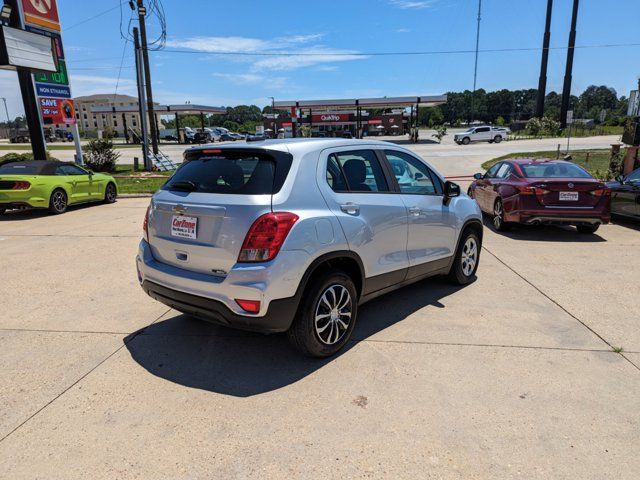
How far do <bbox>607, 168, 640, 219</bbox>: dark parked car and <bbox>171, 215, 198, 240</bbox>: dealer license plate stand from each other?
8656 mm

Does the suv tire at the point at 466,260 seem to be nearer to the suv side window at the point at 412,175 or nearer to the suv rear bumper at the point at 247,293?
the suv side window at the point at 412,175

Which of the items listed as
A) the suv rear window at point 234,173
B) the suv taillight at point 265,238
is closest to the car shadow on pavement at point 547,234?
the suv rear window at point 234,173

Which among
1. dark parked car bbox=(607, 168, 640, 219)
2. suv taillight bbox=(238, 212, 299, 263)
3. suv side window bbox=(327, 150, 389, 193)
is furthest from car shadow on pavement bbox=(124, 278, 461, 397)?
dark parked car bbox=(607, 168, 640, 219)

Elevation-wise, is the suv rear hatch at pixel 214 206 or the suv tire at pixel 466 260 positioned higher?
the suv rear hatch at pixel 214 206

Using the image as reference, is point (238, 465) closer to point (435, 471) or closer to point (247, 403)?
point (247, 403)

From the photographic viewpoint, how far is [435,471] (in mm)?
2449

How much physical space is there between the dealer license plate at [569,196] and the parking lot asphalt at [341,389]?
269cm

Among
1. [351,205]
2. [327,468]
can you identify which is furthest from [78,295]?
[327,468]

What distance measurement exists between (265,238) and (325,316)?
35.0 inches

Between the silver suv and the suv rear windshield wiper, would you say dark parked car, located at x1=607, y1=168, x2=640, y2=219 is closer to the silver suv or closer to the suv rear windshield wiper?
the silver suv

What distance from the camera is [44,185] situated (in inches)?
408

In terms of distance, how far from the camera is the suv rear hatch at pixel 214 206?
3.18 meters

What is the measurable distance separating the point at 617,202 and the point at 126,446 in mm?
9862

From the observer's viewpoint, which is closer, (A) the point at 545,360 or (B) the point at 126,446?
(B) the point at 126,446
